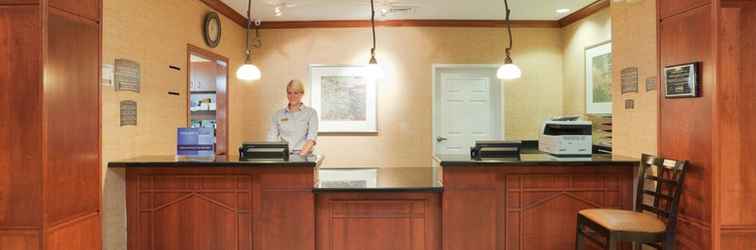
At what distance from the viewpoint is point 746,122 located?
104 inches

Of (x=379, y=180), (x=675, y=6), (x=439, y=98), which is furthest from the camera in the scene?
(x=439, y=98)

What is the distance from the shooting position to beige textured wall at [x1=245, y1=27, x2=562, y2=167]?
243 inches

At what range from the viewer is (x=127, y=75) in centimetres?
344

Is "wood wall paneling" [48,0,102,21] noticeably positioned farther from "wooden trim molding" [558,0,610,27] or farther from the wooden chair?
"wooden trim molding" [558,0,610,27]

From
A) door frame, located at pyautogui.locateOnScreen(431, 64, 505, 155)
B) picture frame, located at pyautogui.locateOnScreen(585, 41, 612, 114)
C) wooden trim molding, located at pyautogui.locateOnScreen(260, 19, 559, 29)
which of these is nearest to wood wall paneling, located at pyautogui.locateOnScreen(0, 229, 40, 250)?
wooden trim molding, located at pyautogui.locateOnScreen(260, 19, 559, 29)

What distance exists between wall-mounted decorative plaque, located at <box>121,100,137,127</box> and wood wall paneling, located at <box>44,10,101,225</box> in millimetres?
456

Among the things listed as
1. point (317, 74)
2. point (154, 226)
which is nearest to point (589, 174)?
point (154, 226)

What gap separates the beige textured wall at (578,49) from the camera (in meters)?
5.14

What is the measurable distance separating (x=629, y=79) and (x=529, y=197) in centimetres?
127

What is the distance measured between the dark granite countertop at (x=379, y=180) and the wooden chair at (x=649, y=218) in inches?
39.0

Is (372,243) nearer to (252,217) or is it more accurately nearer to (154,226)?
(252,217)

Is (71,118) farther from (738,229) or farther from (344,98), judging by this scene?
(738,229)

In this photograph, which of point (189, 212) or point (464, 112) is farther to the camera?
point (464, 112)

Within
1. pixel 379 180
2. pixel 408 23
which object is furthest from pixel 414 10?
pixel 379 180
